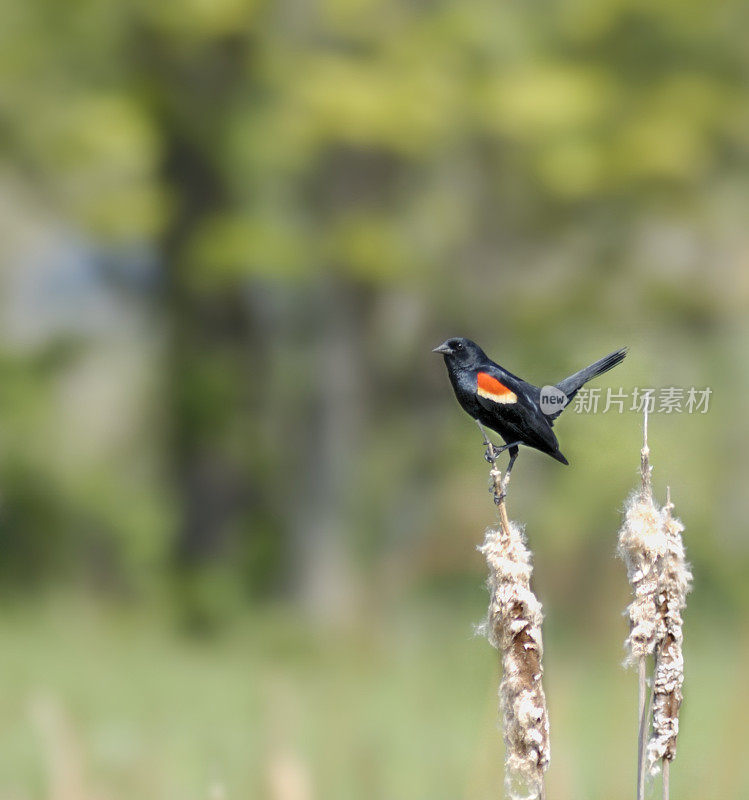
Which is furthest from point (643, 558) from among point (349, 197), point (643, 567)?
point (349, 197)

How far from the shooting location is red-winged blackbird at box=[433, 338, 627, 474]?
1.07 meters

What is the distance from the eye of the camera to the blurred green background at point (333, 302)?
634cm

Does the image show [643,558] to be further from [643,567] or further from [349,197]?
[349,197]

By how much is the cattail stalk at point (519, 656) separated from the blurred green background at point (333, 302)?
4267 millimetres

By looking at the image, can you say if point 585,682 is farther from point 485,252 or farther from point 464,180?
point 464,180

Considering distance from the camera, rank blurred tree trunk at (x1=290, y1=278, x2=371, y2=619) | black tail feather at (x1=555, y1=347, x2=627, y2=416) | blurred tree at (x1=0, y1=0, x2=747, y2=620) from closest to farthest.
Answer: black tail feather at (x1=555, y1=347, x2=627, y2=416) < blurred tree at (x1=0, y1=0, x2=747, y2=620) < blurred tree trunk at (x1=290, y1=278, x2=371, y2=619)

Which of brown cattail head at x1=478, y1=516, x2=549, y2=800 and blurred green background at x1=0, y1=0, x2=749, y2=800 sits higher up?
→ blurred green background at x1=0, y1=0, x2=749, y2=800

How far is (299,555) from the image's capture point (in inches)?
309

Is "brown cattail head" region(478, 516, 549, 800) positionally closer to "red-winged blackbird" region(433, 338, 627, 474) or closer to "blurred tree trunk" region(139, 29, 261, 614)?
"red-winged blackbird" region(433, 338, 627, 474)

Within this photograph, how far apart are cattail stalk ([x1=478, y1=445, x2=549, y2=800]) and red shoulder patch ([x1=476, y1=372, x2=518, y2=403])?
0.49ft

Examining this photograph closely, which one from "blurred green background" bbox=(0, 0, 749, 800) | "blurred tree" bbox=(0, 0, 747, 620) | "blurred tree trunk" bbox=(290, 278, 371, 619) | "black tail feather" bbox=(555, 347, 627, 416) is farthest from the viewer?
"blurred tree trunk" bbox=(290, 278, 371, 619)

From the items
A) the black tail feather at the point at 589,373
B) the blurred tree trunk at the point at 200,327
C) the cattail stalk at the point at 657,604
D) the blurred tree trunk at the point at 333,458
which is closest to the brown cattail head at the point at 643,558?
the cattail stalk at the point at 657,604

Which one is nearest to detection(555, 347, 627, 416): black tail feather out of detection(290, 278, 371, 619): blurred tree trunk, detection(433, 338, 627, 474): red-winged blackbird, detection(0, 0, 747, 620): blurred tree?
detection(433, 338, 627, 474): red-winged blackbird

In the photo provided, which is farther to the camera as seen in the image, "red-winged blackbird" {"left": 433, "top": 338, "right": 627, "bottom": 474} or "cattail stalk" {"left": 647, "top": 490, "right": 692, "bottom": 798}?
"red-winged blackbird" {"left": 433, "top": 338, "right": 627, "bottom": 474}
